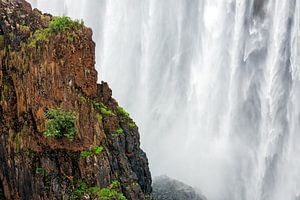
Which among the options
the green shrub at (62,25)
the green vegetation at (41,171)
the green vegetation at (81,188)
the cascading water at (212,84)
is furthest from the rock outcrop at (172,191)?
the green shrub at (62,25)

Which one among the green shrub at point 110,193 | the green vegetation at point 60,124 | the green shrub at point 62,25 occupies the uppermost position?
the green shrub at point 62,25

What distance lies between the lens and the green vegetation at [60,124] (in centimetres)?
2281

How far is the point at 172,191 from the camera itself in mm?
34938

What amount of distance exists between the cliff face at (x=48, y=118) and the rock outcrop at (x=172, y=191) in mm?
10367

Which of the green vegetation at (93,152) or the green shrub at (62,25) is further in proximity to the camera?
the green shrub at (62,25)

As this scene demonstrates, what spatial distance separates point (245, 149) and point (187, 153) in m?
4.94

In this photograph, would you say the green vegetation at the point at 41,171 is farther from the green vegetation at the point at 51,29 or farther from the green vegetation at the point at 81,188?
the green vegetation at the point at 51,29

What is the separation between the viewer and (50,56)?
929 inches

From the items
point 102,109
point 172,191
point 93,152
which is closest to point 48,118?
point 93,152

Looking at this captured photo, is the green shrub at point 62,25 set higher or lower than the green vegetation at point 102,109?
higher

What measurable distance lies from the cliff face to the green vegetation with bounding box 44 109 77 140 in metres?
0.18

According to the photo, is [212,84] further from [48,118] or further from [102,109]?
[48,118]

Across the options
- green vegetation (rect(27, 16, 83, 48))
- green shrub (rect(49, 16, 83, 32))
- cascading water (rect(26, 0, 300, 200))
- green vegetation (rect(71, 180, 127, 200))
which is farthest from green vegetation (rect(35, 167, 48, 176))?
cascading water (rect(26, 0, 300, 200))

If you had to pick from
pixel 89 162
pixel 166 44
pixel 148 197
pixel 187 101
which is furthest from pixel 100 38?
pixel 89 162
